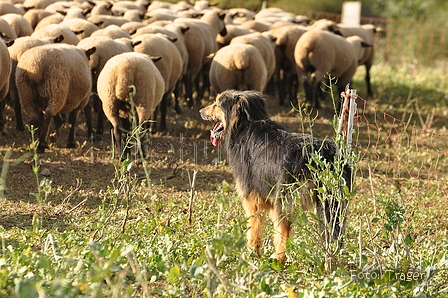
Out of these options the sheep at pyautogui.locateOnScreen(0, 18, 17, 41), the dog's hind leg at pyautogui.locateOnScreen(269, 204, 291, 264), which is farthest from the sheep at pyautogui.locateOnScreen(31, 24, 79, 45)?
the dog's hind leg at pyautogui.locateOnScreen(269, 204, 291, 264)

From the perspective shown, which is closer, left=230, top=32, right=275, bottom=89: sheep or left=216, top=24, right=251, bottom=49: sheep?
left=230, top=32, right=275, bottom=89: sheep

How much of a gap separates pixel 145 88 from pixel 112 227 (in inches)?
120

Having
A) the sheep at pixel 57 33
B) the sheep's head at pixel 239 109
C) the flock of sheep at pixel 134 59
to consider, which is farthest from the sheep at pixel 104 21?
the sheep's head at pixel 239 109

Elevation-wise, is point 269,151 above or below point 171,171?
above

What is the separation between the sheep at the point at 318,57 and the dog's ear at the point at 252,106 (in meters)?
7.37

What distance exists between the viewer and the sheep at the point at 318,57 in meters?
13.2

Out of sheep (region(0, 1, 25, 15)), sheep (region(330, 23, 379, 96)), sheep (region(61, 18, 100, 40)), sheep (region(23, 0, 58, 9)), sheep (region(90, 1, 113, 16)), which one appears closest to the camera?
sheep (region(61, 18, 100, 40))

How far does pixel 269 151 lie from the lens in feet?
18.0

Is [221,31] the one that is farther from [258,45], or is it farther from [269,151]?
[269,151]

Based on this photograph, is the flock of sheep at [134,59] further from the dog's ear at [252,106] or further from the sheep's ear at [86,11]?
the dog's ear at [252,106]

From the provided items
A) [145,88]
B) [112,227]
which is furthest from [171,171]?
[112,227]

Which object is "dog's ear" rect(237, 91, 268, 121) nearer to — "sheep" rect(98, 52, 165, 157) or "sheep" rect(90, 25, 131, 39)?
"sheep" rect(98, 52, 165, 157)

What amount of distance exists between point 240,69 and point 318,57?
2.84 meters

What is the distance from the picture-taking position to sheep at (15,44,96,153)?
883cm
